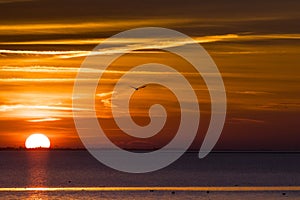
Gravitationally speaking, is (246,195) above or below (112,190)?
below

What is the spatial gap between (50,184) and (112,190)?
2283 centimetres

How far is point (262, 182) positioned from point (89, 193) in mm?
44194

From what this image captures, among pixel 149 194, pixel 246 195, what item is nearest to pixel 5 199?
pixel 149 194

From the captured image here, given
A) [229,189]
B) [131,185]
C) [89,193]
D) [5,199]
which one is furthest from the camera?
[131,185]

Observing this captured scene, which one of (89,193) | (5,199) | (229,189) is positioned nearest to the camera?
(5,199)

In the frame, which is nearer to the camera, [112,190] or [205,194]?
[205,194]

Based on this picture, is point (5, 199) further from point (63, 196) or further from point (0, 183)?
point (0, 183)

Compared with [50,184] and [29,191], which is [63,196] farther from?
[50,184]

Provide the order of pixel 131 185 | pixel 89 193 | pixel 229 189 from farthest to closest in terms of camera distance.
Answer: pixel 131 185 → pixel 229 189 → pixel 89 193

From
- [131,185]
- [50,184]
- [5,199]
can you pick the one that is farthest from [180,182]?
[5,199]

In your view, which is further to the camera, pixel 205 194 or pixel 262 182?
pixel 262 182

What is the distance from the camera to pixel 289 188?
462 feet

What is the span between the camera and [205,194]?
12425cm

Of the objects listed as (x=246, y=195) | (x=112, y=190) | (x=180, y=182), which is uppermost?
(x=180, y=182)
